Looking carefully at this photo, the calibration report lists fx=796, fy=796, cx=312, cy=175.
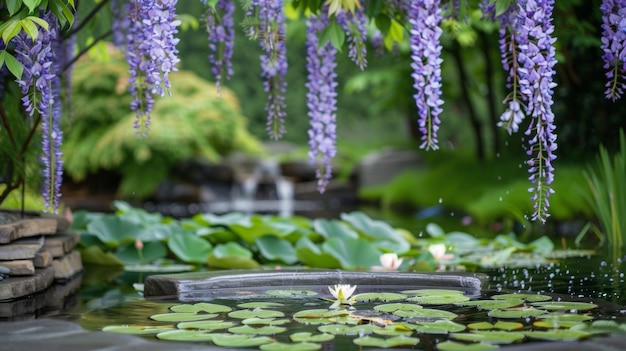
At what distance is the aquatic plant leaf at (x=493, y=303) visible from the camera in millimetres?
3529

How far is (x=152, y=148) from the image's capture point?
16.1m

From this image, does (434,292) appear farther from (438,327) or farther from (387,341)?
(387,341)

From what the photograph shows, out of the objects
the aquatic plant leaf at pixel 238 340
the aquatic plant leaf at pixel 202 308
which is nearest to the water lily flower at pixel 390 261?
the aquatic plant leaf at pixel 202 308

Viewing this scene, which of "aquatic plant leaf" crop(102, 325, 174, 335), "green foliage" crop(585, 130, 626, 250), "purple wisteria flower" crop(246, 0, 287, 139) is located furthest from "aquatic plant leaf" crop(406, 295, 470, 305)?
"green foliage" crop(585, 130, 626, 250)

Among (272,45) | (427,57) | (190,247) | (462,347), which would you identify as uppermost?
(272,45)

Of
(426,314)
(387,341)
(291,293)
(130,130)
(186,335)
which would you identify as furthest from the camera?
(130,130)

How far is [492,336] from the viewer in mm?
2881

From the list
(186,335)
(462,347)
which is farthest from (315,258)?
(462,347)

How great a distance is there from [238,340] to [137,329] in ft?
1.66

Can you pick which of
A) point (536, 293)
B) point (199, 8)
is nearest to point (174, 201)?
point (199, 8)

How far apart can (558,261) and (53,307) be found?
337 cm

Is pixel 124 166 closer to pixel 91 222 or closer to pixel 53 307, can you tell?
pixel 91 222

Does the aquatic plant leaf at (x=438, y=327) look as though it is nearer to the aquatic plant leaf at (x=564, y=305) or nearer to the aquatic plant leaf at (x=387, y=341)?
the aquatic plant leaf at (x=387, y=341)

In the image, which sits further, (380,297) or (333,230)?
(333,230)
